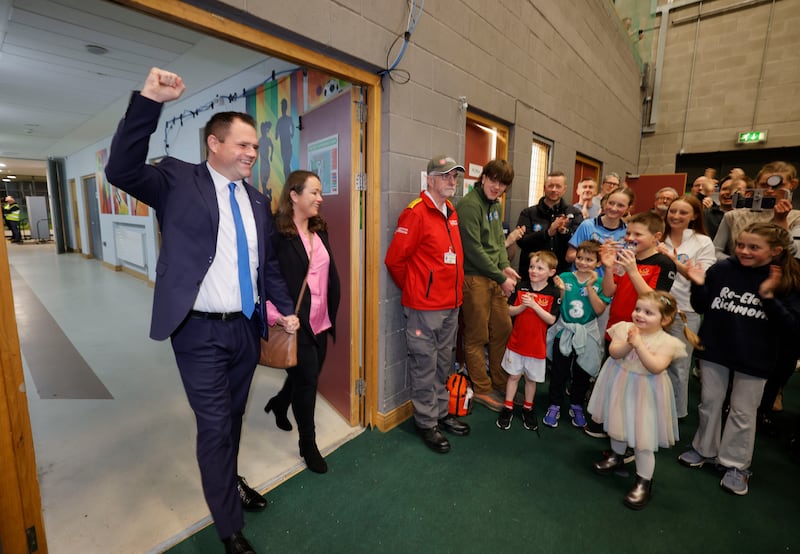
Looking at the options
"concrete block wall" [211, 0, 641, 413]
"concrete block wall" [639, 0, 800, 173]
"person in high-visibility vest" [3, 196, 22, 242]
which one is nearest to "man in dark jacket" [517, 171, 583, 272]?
"concrete block wall" [211, 0, 641, 413]

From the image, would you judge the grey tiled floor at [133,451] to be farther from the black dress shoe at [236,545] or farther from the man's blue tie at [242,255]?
the man's blue tie at [242,255]

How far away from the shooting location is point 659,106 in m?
8.30

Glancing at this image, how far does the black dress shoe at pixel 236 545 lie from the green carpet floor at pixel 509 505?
10 cm

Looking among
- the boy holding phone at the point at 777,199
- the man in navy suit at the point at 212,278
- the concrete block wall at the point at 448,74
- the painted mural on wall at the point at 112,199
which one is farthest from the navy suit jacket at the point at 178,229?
the painted mural on wall at the point at 112,199

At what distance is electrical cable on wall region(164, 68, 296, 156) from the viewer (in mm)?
3451

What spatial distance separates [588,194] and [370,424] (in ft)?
10.0

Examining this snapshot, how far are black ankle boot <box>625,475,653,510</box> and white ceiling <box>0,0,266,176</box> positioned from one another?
4.10 metres

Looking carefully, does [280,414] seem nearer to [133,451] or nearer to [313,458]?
[313,458]

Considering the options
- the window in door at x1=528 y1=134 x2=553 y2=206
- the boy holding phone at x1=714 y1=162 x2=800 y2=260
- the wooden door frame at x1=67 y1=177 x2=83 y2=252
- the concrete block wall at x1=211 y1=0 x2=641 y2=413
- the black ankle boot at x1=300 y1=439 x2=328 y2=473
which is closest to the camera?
the concrete block wall at x1=211 y1=0 x2=641 y2=413

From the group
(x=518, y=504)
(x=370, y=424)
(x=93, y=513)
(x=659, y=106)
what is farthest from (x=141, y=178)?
(x=659, y=106)

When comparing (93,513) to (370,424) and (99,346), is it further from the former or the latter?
Result: (99,346)

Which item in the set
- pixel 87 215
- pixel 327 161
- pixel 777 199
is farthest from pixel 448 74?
pixel 87 215

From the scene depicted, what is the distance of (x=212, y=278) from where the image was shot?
148 centimetres

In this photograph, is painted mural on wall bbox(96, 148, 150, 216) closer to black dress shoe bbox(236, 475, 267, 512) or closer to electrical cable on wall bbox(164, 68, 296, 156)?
electrical cable on wall bbox(164, 68, 296, 156)
